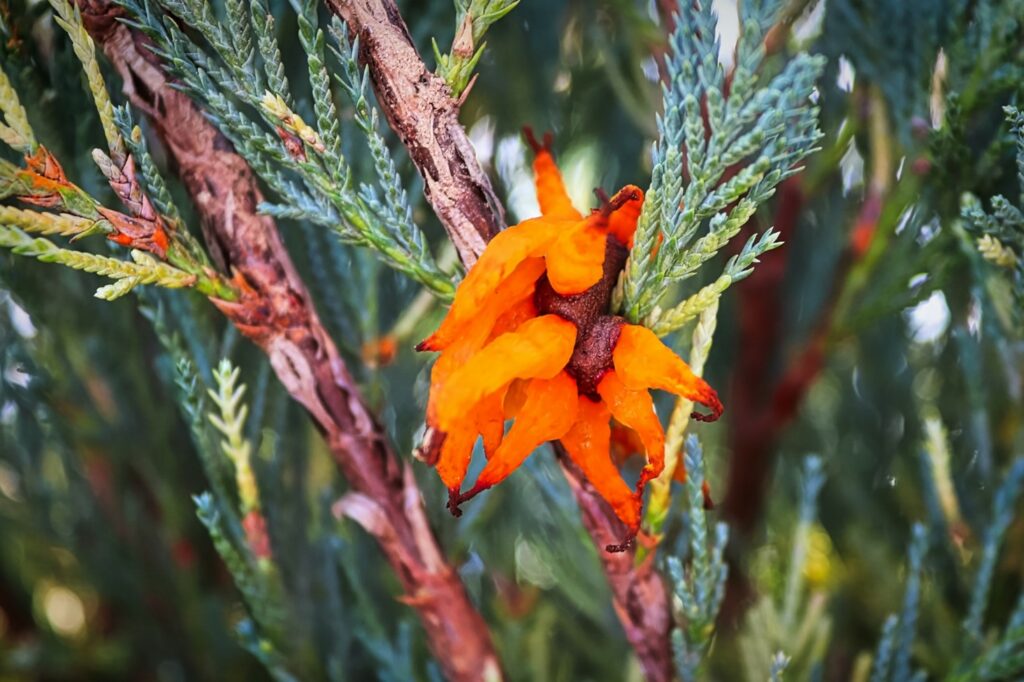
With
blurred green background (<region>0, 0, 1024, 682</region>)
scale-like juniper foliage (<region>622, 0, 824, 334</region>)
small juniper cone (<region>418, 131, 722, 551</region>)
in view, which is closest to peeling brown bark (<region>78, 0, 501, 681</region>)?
blurred green background (<region>0, 0, 1024, 682</region>)

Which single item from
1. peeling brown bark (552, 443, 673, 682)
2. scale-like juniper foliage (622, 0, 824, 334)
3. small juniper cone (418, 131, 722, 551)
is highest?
scale-like juniper foliage (622, 0, 824, 334)

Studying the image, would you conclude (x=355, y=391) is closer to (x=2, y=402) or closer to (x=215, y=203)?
(x=215, y=203)

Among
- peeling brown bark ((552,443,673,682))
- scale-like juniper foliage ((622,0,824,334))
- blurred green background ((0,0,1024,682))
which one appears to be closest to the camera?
scale-like juniper foliage ((622,0,824,334))

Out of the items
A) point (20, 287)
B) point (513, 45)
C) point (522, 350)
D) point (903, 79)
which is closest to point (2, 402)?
point (20, 287)

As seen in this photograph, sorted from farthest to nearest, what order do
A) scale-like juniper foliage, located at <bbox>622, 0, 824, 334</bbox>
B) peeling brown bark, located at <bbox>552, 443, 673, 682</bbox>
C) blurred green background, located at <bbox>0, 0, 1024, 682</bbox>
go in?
1. blurred green background, located at <bbox>0, 0, 1024, 682</bbox>
2. peeling brown bark, located at <bbox>552, 443, 673, 682</bbox>
3. scale-like juniper foliage, located at <bbox>622, 0, 824, 334</bbox>

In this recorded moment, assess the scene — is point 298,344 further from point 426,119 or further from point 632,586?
point 632,586

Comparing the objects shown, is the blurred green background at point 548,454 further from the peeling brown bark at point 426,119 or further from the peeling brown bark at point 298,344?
the peeling brown bark at point 426,119

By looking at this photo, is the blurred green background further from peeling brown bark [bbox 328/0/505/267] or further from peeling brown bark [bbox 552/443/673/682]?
peeling brown bark [bbox 328/0/505/267]

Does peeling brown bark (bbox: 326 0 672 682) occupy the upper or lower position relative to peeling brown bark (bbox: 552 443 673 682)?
upper
